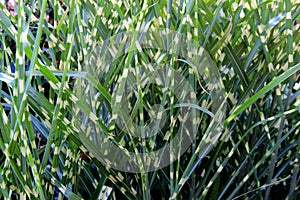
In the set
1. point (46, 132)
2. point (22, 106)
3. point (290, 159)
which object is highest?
point (22, 106)

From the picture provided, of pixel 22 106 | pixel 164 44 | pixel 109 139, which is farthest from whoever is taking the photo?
pixel 164 44

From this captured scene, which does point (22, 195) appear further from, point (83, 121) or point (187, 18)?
point (187, 18)

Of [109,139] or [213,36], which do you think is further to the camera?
[213,36]

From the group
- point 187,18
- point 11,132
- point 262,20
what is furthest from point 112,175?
point 262,20

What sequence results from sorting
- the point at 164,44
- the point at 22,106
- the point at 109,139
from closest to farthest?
the point at 22,106
the point at 109,139
the point at 164,44

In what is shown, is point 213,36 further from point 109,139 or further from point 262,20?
point 109,139

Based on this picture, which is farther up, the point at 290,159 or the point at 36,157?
the point at 36,157
